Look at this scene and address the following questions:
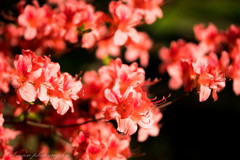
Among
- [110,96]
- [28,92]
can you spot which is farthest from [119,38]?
[28,92]

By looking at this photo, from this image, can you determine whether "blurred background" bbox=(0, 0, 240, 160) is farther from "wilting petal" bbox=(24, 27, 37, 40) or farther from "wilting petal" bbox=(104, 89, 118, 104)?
"wilting petal" bbox=(104, 89, 118, 104)

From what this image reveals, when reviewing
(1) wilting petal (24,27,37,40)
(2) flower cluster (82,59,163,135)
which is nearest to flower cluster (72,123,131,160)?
(2) flower cluster (82,59,163,135)

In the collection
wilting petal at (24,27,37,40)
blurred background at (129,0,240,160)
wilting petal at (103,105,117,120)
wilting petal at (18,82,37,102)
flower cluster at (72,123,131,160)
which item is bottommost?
blurred background at (129,0,240,160)

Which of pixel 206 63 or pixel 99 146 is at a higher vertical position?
pixel 206 63

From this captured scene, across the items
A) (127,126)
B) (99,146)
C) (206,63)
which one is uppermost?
(206,63)

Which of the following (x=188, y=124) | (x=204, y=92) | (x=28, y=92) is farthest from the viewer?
(x=188, y=124)

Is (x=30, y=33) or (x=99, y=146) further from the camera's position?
(x=30, y=33)

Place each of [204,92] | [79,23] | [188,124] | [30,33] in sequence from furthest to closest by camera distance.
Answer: [188,124]
[30,33]
[79,23]
[204,92]

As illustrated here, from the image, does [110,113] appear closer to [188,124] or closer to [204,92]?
[204,92]

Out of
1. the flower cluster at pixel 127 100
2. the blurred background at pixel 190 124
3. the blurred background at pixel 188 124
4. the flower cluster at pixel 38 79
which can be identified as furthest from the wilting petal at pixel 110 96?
the blurred background at pixel 190 124
